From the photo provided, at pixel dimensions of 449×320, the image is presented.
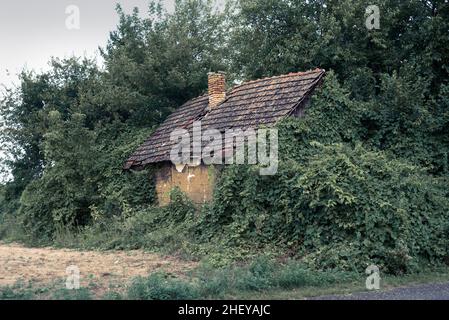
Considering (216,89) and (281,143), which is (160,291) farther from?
(216,89)

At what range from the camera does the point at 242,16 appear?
85.6 feet

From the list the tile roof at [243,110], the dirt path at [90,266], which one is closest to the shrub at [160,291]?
the dirt path at [90,266]

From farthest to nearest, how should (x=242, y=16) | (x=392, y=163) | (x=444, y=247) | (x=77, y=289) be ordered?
(x=242, y=16) → (x=392, y=163) → (x=444, y=247) → (x=77, y=289)

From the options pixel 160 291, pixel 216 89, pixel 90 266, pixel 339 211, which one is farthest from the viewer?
pixel 216 89

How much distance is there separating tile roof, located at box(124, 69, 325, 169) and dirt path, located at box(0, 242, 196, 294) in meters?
5.32

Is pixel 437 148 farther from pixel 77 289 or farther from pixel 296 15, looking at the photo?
pixel 77 289

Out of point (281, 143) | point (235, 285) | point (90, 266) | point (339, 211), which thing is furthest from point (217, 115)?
point (235, 285)

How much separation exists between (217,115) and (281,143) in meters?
5.00

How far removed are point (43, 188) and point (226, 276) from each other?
532 inches

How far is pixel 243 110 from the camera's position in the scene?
19031mm

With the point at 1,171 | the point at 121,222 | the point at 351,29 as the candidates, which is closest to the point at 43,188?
the point at 121,222

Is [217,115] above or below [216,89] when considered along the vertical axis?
below

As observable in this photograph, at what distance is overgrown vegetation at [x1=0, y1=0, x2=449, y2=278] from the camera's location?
1272cm

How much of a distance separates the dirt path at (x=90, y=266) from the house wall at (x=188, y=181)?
10.8 ft
